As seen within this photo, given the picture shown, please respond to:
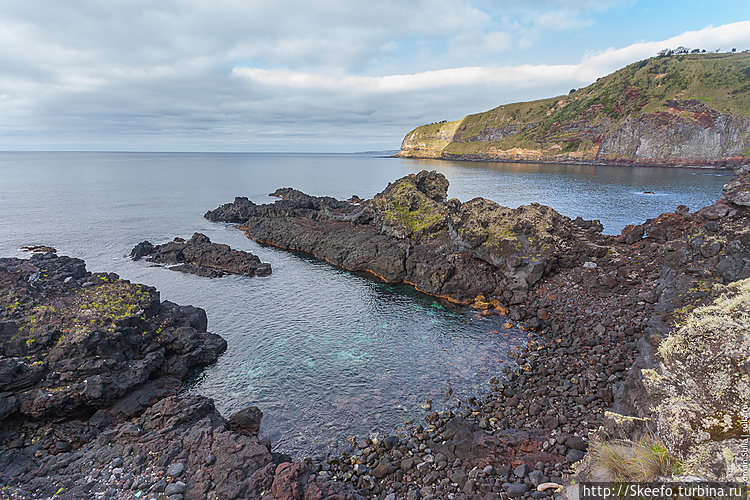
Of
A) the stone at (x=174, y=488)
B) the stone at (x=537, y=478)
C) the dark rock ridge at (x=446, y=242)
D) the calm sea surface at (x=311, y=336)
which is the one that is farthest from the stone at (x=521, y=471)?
the dark rock ridge at (x=446, y=242)

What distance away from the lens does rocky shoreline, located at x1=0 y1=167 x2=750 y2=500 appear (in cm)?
1248

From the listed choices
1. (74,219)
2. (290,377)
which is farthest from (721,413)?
(74,219)

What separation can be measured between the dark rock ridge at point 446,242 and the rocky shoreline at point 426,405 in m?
0.23

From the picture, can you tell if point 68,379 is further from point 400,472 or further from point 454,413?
point 454,413

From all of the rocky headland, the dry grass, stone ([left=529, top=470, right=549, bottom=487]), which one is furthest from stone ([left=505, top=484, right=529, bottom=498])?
the dry grass

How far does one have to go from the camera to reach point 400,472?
46.5 ft

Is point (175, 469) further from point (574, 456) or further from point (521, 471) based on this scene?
point (574, 456)

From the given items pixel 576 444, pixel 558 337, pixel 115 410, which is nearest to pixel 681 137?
pixel 558 337

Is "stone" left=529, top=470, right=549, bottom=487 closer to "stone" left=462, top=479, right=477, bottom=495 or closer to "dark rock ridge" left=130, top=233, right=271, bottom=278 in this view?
"stone" left=462, top=479, right=477, bottom=495

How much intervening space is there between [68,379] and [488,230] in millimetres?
32395

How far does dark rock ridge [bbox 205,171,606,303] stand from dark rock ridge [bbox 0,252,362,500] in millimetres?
19419

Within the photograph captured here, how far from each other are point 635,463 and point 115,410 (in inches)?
800

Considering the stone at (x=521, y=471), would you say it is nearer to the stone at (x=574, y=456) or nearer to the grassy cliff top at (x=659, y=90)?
the stone at (x=574, y=456)

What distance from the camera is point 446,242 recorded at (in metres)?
41.2
